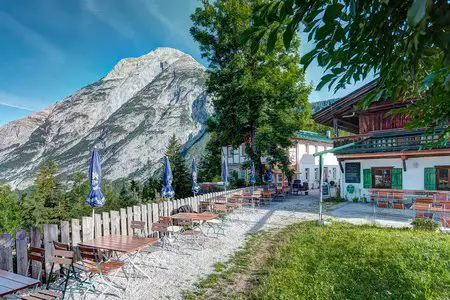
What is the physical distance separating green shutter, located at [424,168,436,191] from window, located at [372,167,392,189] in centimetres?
185

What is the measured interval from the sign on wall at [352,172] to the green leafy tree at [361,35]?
17.7 metres

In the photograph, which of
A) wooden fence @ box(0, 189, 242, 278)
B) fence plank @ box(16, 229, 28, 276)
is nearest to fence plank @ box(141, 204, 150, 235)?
wooden fence @ box(0, 189, 242, 278)

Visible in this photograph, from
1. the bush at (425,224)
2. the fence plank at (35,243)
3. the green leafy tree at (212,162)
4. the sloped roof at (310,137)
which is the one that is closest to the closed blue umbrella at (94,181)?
the fence plank at (35,243)

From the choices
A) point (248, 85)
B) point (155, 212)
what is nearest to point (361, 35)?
point (155, 212)

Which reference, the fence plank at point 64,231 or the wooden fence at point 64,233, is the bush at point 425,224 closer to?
the wooden fence at point 64,233

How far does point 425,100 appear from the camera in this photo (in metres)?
2.69

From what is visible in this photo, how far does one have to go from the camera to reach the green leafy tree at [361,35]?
1.22m

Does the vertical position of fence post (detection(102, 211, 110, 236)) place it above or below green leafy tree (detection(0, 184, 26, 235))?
above

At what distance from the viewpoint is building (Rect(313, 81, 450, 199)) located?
15.0m

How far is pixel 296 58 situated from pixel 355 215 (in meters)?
16.1

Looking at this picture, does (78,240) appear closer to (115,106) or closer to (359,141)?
(359,141)

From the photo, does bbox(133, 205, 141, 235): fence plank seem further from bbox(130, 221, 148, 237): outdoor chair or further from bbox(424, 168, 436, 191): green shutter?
bbox(424, 168, 436, 191): green shutter

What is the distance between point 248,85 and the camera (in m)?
21.8

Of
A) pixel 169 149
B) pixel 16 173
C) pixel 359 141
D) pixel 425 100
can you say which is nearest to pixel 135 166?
pixel 169 149
